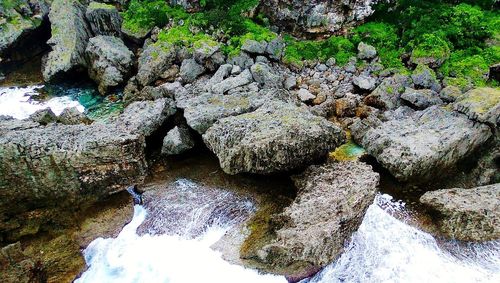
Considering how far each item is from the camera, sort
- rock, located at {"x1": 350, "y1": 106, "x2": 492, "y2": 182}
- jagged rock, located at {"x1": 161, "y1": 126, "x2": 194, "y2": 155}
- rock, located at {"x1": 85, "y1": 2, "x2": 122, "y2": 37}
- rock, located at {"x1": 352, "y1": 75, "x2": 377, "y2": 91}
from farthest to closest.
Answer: rock, located at {"x1": 85, "y1": 2, "x2": 122, "y2": 37} < rock, located at {"x1": 352, "y1": 75, "x2": 377, "y2": 91} < jagged rock, located at {"x1": 161, "y1": 126, "x2": 194, "y2": 155} < rock, located at {"x1": 350, "y1": 106, "x2": 492, "y2": 182}

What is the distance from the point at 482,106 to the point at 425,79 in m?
4.08

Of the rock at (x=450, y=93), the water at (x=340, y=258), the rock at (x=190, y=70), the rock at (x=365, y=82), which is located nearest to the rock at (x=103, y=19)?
the rock at (x=190, y=70)

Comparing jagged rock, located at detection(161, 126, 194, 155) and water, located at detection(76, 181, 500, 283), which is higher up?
jagged rock, located at detection(161, 126, 194, 155)

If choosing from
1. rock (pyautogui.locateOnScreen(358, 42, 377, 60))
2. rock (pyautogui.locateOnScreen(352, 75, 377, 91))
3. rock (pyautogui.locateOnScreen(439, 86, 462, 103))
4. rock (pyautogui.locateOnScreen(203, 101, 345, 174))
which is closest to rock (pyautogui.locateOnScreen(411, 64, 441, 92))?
rock (pyautogui.locateOnScreen(439, 86, 462, 103))

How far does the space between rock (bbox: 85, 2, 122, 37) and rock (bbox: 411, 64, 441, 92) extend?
1640 centimetres

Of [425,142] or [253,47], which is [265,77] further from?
[425,142]

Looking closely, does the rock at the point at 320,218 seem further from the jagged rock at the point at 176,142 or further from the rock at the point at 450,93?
the rock at the point at 450,93

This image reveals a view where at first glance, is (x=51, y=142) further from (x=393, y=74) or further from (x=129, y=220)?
(x=393, y=74)

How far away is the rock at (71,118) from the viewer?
1694 cm

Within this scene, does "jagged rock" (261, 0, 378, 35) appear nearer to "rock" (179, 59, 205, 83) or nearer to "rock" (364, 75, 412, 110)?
"rock" (364, 75, 412, 110)

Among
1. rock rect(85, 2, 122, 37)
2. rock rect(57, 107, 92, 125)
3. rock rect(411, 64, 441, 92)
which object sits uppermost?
rock rect(85, 2, 122, 37)

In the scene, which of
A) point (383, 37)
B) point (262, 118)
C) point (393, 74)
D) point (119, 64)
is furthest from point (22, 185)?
point (383, 37)

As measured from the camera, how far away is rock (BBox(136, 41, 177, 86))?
20.1 metres

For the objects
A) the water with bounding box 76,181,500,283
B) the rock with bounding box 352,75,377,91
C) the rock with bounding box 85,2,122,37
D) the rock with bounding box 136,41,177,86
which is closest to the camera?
the water with bounding box 76,181,500,283
